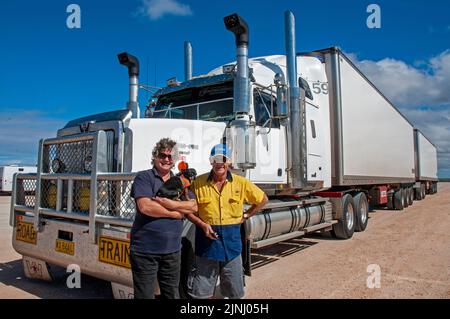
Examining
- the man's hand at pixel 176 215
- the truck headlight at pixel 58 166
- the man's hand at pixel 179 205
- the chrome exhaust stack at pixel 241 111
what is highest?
the chrome exhaust stack at pixel 241 111

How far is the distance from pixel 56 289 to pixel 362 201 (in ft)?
25.4

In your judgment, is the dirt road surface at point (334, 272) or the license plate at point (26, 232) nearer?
the dirt road surface at point (334, 272)

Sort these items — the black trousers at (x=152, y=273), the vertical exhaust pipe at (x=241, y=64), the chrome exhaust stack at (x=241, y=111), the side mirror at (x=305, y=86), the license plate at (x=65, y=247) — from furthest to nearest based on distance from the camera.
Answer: the side mirror at (x=305, y=86)
the vertical exhaust pipe at (x=241, y=64)
the chrome exhaust stack at (x=241, y=111)
the license plate at (x=65, y=247)
the black trousers at (x=152, y=273)

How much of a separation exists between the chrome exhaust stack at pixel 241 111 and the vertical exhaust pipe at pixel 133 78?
1989 millimetres

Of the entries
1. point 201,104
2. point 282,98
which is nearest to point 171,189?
point 282,98

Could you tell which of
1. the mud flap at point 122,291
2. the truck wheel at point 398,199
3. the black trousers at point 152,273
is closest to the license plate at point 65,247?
the mud flap at point 122,291

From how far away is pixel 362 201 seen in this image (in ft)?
31.7

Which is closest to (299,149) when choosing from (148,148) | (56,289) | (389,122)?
(148,148)

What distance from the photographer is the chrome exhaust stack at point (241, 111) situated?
15.2 feet

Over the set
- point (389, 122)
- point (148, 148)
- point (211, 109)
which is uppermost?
point (389, 122)

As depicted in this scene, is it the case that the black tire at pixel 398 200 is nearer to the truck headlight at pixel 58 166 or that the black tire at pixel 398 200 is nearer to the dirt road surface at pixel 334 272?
the dirt road surface at pixel 334 272

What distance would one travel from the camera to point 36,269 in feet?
15.9

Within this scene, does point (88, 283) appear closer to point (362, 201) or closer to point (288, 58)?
point (288, 58)

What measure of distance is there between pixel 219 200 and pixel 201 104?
297 cm
